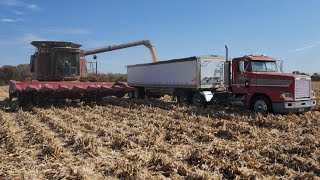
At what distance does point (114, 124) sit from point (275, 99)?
245 inches

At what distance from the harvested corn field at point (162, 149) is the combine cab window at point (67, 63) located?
8.21 meters

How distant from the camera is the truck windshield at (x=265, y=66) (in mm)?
16016

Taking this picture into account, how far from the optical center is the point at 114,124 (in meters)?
12.7

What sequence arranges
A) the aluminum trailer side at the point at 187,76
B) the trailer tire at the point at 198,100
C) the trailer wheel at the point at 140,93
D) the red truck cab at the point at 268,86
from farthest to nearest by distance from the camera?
the trailer wheel at the point at 140,93
the aluminum trailer side at the point at 187,76
the trailer tire at the point at 198,100
the red truck cab at the point at 268,86

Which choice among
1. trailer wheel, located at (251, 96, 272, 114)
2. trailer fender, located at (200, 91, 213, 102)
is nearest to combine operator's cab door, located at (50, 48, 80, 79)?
trailer fender, located at (200, 91, 213, 102)

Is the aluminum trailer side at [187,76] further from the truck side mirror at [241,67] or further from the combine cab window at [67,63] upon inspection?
the combine cab window at [67,63]

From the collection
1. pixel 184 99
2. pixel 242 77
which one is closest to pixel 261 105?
pixel 242 77

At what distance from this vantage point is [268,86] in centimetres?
1505

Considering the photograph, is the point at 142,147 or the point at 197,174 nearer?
the point at 197,174

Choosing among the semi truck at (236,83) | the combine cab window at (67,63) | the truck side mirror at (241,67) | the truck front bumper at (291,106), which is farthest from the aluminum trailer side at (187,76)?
the combine cab window at (67,63)

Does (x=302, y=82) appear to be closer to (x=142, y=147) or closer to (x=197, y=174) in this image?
(x=142, y=147)

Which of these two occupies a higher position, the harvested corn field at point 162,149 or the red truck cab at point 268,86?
the red truck cab at point 268,86

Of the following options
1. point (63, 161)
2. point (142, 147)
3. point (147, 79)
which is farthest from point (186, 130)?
point (147, 79)

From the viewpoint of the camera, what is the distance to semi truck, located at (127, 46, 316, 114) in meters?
14.7
